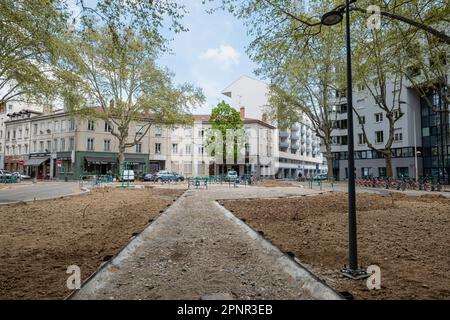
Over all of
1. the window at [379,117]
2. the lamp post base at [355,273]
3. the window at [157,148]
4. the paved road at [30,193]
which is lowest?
the lamp post base at [355,273]

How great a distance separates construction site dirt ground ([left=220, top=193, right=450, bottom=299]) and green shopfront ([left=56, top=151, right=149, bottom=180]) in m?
38.1

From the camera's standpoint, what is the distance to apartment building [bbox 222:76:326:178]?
54.8 meters

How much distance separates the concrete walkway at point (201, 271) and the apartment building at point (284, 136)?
104ft

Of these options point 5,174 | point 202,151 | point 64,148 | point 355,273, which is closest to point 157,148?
point 202,151

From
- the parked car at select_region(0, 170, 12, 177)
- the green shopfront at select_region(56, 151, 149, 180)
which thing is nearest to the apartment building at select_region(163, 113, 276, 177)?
the green shopfront at select_region(56, 151, 149, 180)

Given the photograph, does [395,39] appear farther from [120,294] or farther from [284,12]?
[120,294]

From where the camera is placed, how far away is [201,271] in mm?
4410

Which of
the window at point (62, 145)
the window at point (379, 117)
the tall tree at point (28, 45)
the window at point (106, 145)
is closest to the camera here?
the tall tree at point (28, 45)

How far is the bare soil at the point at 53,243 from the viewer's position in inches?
147

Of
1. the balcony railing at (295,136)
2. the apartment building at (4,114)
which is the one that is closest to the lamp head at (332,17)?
the apartment building at (4,114)

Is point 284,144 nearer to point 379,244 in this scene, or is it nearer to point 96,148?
point 96,148

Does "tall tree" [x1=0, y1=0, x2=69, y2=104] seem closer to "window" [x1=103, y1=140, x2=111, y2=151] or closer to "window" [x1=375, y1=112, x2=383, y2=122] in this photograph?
"window" [x1=103, y1=140, x2=111, y2=151]

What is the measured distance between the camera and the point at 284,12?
28.6ft

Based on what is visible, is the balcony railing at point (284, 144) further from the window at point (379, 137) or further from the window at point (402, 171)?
the window at point (402, 171)
